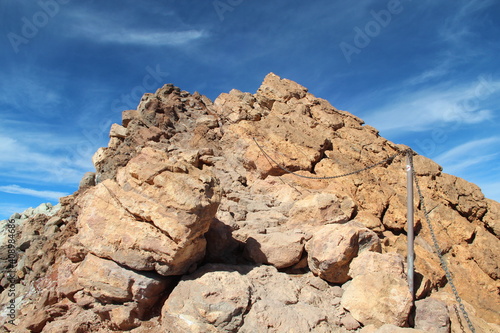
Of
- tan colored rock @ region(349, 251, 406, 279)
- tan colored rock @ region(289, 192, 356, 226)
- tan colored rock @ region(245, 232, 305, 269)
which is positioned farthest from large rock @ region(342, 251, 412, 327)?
tan colored rock @ region(289, 192, 356, 226)

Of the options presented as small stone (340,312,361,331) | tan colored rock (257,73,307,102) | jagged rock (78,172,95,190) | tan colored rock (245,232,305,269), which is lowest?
small stone (340,312,361,331)

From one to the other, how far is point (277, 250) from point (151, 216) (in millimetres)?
3127

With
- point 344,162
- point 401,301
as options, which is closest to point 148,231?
point 401,301

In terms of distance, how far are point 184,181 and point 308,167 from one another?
19.7 feet

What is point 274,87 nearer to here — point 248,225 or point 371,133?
point 371,133

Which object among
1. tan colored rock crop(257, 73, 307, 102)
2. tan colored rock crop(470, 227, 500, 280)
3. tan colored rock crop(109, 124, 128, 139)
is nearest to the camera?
tan colored rock crop(470, 227, 500, 280)

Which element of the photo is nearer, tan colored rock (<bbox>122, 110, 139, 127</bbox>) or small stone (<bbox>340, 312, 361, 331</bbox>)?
small stone (<bbox>340, 312, 361, 331</bbox>)

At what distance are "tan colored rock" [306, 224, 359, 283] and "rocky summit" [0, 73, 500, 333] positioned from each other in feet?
0.10

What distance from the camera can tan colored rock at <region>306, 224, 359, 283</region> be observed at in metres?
7.06

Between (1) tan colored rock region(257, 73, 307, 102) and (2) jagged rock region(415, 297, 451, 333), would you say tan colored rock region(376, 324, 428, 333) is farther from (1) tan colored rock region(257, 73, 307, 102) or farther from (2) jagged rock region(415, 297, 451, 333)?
(1) tan colored rock region(257, 73, 307, 102)

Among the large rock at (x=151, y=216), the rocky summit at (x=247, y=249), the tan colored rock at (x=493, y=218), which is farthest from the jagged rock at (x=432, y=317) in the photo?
the tan colored rock at (x=493, y=218)

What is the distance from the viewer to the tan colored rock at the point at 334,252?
706cm

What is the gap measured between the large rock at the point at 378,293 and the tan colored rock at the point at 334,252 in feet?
1.02

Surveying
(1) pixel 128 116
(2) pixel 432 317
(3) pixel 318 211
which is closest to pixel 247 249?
(3) pixel 318 211
